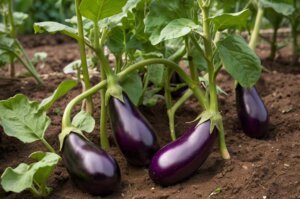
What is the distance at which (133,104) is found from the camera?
1851mm

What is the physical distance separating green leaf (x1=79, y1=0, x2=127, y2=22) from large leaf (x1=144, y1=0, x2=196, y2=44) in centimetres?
11

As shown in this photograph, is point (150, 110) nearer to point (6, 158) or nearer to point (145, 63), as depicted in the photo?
point (145, 63)

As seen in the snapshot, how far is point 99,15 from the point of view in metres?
1.78

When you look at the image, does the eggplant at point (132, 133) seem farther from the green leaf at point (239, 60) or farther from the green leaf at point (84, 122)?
the green leaf at point (239, 60)

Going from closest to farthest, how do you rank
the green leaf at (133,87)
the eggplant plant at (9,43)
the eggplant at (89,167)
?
the eggplant at (89,167)
the green leaf at (133,87)
the eggplant plant at (9,43)

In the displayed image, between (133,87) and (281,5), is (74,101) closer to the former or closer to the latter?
(133,87)

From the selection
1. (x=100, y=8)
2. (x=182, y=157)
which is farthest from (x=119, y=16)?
(x=182, y=157)

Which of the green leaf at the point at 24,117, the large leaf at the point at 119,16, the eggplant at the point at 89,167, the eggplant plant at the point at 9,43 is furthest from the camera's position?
the eggplant plant at the point at 9,43

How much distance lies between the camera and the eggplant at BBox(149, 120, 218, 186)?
5.56 ft

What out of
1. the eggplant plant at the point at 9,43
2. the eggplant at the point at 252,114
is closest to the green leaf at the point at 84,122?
the eggplant at the point at 252,114

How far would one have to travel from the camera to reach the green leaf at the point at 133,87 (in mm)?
1974

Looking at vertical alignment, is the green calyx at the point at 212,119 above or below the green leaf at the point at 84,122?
above

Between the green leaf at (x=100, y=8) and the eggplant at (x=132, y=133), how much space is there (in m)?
0.25

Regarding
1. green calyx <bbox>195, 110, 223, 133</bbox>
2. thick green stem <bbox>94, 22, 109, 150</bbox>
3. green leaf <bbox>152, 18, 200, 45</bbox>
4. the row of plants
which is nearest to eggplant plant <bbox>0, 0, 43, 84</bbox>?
the row of plants
